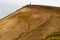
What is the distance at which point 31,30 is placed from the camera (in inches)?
40.9

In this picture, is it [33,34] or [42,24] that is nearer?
[33,34]

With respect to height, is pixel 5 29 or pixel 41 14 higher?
pixel 41 14

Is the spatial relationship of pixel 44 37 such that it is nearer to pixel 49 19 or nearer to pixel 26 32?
pixel 26 32

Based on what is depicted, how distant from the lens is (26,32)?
101 centimetres

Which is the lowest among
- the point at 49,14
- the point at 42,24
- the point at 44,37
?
the point at 44,37

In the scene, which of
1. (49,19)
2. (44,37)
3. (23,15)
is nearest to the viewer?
(44,37)

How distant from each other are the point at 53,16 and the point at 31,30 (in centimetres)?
28

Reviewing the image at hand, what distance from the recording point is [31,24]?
1.12 meters

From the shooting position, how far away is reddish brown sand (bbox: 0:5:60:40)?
99 cm

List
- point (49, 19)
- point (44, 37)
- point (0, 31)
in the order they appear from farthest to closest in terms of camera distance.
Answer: point (49, 19)
point (0, 31)
point (44, 37)

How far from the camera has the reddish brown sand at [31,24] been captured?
3.23 ft

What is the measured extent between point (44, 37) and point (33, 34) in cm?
8

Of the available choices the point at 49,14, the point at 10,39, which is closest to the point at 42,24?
the point at 49,14

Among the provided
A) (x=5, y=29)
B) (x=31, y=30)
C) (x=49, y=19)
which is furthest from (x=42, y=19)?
(x=5, y=29)
